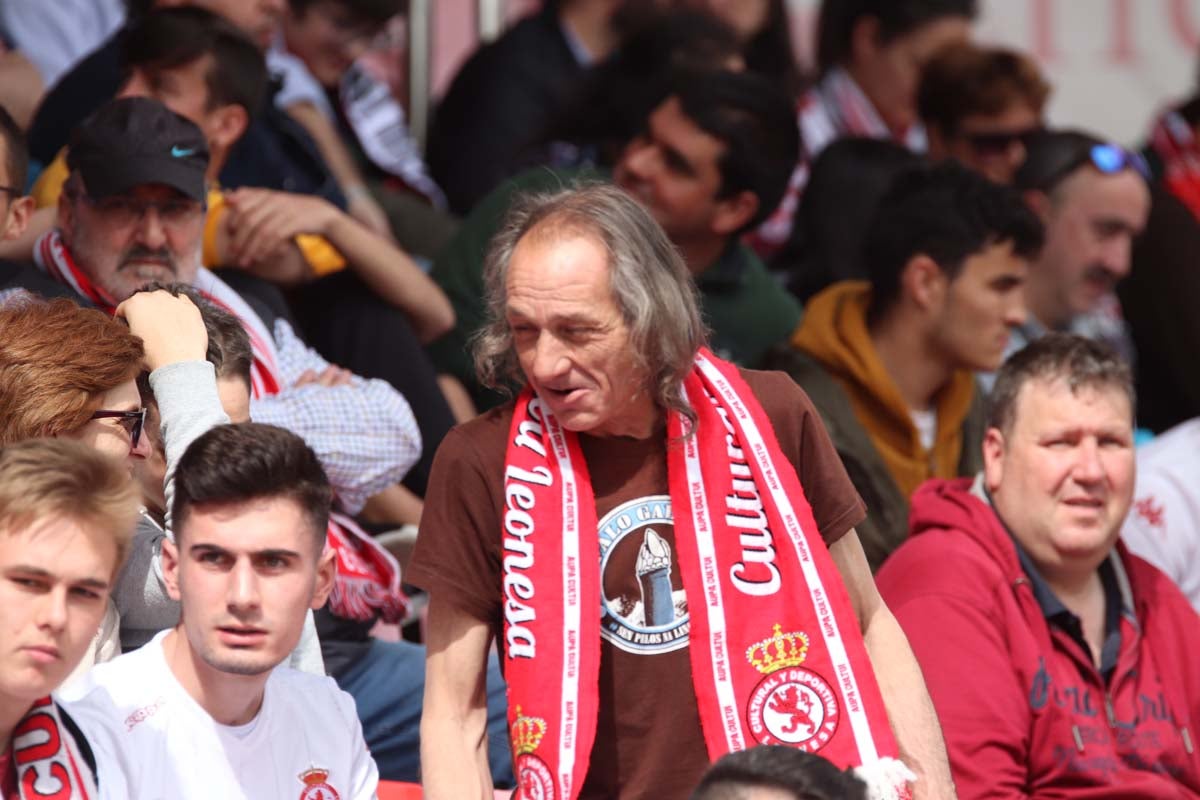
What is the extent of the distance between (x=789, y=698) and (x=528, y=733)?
441 millimetres

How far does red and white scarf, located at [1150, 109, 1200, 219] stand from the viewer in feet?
22.9

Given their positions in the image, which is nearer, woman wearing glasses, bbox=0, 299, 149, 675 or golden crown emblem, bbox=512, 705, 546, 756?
woman wearing glasses, bbox=0, 299, 149, 675

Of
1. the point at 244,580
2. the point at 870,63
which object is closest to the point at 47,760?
the point at 244,580

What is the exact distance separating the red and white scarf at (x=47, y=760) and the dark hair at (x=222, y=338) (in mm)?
805

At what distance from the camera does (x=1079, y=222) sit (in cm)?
610

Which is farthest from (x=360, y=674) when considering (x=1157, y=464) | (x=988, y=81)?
(x=988, y=81)

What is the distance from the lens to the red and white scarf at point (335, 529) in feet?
12.5

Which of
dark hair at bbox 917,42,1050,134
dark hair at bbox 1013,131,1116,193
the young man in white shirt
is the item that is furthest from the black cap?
dark hair at bbox 917,42,1050,134

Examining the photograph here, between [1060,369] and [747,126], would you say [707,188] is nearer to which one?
[747,126]

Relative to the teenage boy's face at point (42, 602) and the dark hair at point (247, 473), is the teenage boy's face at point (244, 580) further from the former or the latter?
the teenage boy's face at point (42, 602)

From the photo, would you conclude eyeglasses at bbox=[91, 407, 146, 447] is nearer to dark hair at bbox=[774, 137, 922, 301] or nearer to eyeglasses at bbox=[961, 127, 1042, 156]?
dark hair at bbox=[774, 137, 922, 301]

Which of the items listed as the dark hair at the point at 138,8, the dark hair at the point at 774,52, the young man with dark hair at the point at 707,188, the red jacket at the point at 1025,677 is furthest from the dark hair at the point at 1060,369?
the dark hair at the point at 774,52

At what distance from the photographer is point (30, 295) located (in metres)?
3.69

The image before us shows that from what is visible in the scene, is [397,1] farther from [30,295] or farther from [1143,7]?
[1143,7]
